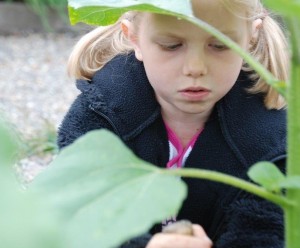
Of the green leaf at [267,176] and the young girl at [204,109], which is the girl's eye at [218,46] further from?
the green leaf at [267,176]

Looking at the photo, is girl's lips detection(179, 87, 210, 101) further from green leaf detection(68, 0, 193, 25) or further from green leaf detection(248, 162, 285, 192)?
green leaf detection(248, 162, 285, 192)

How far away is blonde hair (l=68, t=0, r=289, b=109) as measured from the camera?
1443 mm

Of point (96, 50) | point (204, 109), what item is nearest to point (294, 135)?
point (204, 109)

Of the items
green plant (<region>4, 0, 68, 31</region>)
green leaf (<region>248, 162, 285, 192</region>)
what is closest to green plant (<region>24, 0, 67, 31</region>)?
green plant (<region>4, 0, 68, 31</region>)

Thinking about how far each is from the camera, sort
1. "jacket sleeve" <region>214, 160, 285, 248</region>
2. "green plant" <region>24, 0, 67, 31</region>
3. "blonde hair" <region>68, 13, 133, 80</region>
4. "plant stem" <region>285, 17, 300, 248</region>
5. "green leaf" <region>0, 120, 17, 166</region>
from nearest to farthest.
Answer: "green leaf" <region>0, 120, 17, 166</region>, "plant stem" <region>285, 17, 300, 248</region>, "jacket sleeve" <region>214, 160, 285, 248</region>, "blonde hair" <region>68, 13, 133, 80</region>, "green plant" <region>24, 0, 67, 31</region>

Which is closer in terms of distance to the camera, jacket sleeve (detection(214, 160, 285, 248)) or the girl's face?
the girl's face

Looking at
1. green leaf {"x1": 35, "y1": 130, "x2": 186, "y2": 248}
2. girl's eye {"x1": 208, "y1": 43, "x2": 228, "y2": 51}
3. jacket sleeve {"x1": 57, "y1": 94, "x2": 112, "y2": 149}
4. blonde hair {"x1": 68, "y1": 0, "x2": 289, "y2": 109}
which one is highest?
green leaf {"x1": 35, "y1": 130, "x2": 186, "y2": 248}

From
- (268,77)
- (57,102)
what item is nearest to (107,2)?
(268,77)

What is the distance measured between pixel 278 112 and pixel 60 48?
3.09 meters

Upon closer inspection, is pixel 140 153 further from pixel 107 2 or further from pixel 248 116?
pixel 107 2

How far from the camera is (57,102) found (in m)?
3.42

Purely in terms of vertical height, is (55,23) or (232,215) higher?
(232,215)

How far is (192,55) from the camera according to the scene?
3.69ft

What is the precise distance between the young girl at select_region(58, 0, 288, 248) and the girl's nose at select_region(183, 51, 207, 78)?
2 cm
